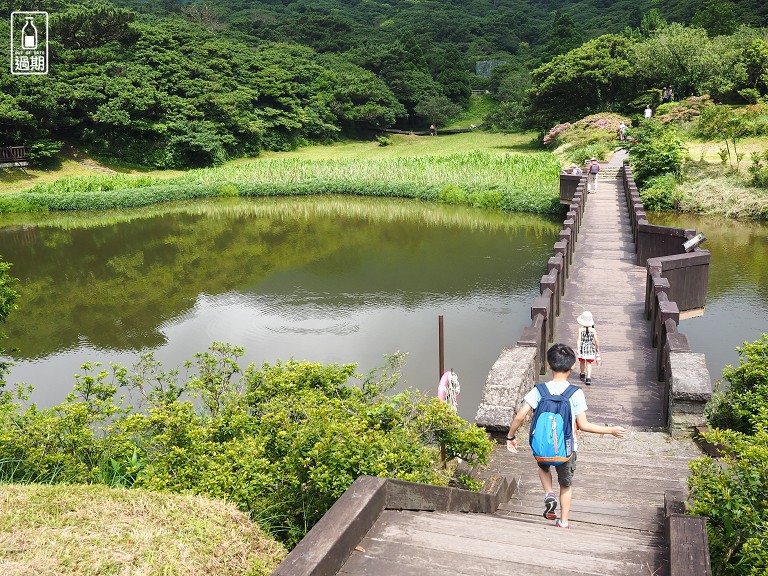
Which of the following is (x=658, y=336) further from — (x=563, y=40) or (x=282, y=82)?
(x=563, y=40)

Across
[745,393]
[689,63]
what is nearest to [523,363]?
[745,393]

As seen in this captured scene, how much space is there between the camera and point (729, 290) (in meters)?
17.4

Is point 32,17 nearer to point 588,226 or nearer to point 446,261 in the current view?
point 446,261

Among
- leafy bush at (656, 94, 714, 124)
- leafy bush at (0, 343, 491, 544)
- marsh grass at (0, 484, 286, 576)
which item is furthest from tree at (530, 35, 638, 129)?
marsh grass at (0, 484, 286, 576)

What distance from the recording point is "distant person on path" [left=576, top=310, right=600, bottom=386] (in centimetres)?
966

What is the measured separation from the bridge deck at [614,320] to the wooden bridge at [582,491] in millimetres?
32

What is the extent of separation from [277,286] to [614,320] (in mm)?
9954

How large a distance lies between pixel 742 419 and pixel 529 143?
A: 4240 cm

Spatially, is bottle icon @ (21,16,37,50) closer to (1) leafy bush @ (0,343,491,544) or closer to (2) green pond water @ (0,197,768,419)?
(2) green pond water @ (0,197,768,419)

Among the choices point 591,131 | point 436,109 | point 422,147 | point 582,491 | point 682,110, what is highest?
point 436,109

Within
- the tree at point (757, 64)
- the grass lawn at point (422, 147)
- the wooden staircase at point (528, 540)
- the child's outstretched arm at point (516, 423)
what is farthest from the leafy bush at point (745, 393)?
the grass lawn at point (422, 147)

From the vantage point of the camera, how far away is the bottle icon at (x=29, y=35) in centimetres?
4153

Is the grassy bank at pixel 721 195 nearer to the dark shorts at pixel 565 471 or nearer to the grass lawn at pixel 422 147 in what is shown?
the grass lawn at pixel 422 147

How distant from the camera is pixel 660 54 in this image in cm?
4119
